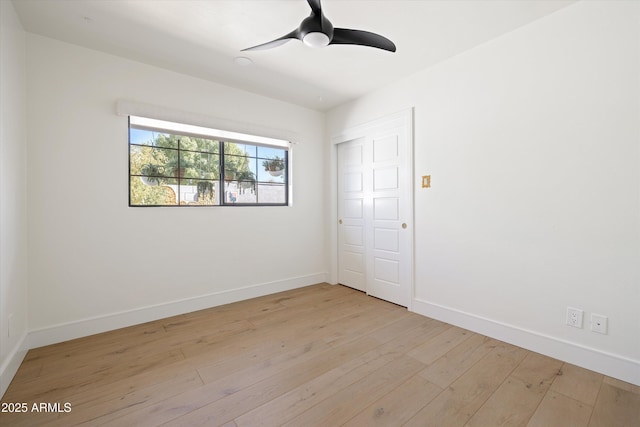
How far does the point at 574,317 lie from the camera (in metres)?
2.08

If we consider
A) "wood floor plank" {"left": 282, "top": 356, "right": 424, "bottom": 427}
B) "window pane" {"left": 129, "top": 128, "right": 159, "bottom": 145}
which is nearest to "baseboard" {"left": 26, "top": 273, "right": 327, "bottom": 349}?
"window pane" {"left": 129, "top": 128, "right": 159, "bottom": 145}

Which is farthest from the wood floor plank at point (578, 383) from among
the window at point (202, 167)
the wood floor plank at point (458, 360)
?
the window at point (202, 167)

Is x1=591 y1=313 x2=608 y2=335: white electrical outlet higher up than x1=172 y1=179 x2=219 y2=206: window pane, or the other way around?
x1=172 y1=179 x2=219 y2=206: window pane

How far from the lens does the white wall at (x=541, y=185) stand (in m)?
1.89

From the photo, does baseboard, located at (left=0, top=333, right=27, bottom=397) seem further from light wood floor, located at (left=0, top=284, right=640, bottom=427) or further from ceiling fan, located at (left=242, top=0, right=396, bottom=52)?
ceiling fan, located at (left=242, top=0, right=396, bottom=52)

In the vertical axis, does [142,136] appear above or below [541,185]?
above

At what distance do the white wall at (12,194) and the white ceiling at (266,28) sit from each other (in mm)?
327

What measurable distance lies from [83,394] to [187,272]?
1.47m

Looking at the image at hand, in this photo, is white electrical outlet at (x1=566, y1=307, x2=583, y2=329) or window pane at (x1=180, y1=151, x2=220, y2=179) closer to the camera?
white electrical outlet at (x1=566, y1=307, x2=583, y2=329)

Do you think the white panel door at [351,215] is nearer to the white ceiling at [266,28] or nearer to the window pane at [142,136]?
the white ceiling at [266,28]

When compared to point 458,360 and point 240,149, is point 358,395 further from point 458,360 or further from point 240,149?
point 240,149

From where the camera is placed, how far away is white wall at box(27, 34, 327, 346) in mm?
2424

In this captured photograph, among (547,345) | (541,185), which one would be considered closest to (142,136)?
(541,185)

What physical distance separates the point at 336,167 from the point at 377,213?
1083 millimetres
